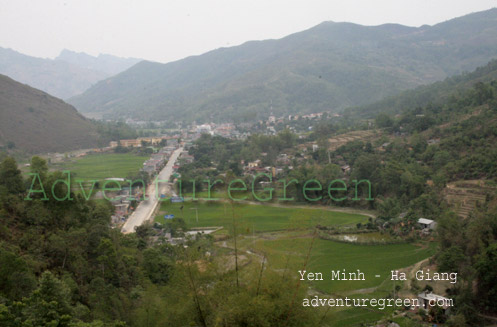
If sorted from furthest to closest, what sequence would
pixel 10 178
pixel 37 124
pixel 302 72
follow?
pixel 302 72 < pixel 37 124 < pixel 10 178

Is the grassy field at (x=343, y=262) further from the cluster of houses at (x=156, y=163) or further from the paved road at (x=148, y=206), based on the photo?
the cluster of houses at (x=156, y=163)

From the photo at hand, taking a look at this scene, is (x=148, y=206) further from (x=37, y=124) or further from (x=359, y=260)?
(x=37, y=124)

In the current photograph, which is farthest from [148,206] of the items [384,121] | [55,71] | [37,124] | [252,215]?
[55,71]

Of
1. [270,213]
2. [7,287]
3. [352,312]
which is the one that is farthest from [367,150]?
[7,287]

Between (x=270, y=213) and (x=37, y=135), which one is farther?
(x=37, y=135)

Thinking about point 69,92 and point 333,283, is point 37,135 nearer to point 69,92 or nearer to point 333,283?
point 333,283

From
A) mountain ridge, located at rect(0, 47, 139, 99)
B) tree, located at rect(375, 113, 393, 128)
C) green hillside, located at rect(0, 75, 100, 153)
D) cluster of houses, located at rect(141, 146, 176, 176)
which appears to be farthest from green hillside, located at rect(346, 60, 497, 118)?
mountain ridge, located at rect(0, 47, 139, 99)

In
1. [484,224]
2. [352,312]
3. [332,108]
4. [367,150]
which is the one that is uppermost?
[332,108]

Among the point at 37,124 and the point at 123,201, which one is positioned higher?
the point at 37,124
